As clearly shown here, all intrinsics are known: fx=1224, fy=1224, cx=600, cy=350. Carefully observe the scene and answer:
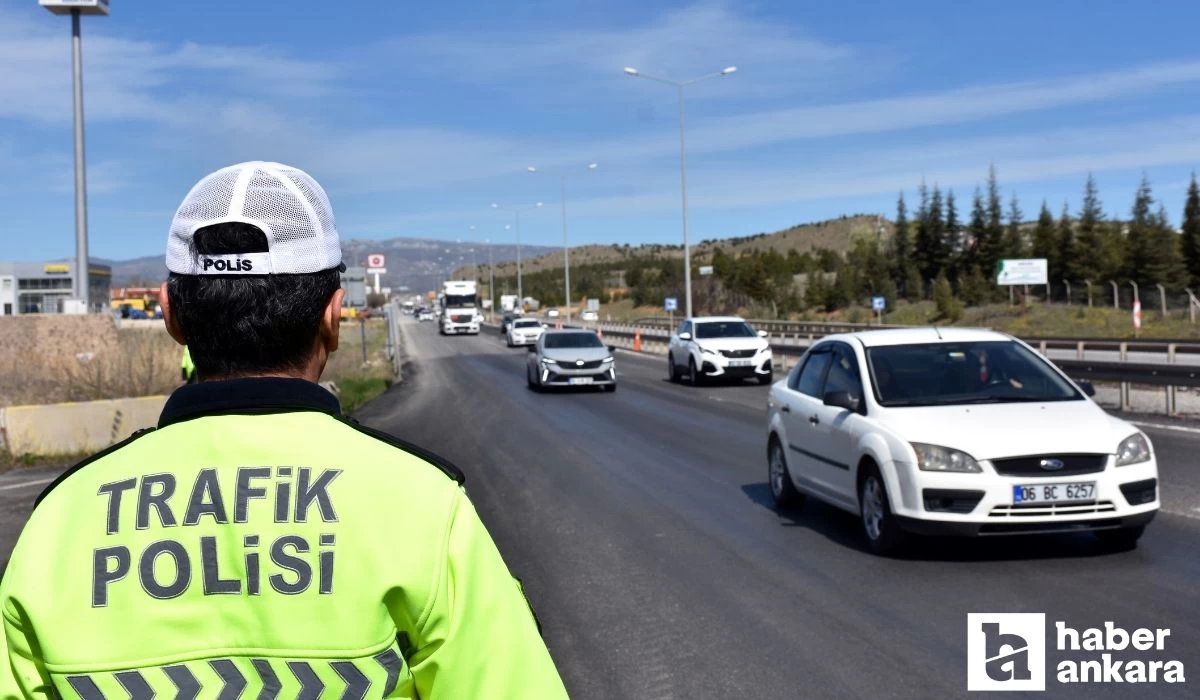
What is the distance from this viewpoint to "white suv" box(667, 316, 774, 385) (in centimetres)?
2962

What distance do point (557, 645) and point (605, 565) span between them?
2.16 metres

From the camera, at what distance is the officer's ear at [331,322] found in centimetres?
212

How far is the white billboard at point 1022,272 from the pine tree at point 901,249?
905 inches

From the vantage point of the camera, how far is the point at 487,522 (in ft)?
35.7

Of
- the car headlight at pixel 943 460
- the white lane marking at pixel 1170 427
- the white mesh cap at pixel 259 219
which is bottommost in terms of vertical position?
the white lane marking at pixel 1170 427

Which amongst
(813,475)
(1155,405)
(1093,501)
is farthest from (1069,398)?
(1155,405)

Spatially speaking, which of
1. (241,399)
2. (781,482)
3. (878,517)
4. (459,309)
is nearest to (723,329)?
(781,482)

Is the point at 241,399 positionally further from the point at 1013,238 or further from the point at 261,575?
the point at 1013,238

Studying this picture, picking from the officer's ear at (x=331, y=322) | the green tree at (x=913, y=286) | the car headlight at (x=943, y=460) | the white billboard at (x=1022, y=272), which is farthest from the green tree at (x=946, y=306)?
the officer's ear at (x=331, y=322)

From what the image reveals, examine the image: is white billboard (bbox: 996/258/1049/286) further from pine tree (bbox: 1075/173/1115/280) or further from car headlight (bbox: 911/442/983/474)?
car headlight (bbox: 911/442/983/474)

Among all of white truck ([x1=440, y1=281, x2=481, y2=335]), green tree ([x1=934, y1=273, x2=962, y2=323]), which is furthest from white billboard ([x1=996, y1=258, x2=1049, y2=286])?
white truck ([x1=440, y1=281, x2=481, y2=335])

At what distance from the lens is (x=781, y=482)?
1112cm

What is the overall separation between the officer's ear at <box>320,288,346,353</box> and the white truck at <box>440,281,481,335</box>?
84.6 m

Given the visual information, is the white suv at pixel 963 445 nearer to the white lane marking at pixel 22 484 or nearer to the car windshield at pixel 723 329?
the white lane marking at pixel 22 484
